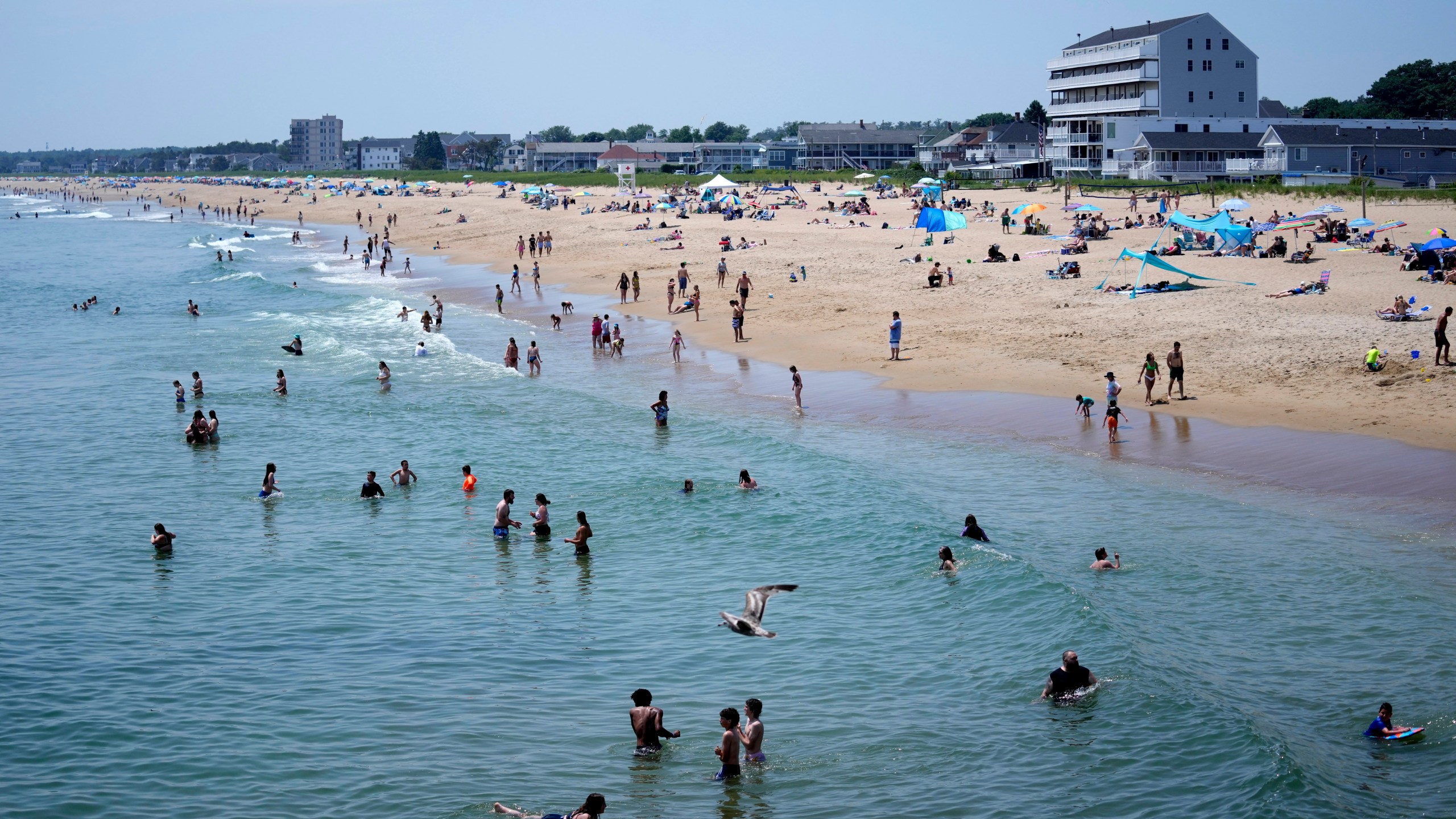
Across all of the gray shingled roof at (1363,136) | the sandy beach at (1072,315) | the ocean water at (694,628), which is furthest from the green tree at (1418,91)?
the ocean water at (694,628)

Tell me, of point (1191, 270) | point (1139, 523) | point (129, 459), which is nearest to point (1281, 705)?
point (1139, 523)

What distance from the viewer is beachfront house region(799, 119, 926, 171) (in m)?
139

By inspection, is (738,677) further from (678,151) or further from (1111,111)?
(678,151)

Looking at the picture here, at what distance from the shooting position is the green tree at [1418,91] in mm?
100562

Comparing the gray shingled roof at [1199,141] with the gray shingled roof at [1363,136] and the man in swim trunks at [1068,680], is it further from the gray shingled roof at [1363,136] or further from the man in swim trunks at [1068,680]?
the man in swim trunks at [1068,680]

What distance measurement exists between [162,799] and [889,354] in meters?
22.4

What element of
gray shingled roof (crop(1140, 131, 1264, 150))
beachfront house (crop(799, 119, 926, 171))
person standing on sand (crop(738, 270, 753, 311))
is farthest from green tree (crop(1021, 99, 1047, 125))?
person standing on sand (crop(738, 270, 753, 311))

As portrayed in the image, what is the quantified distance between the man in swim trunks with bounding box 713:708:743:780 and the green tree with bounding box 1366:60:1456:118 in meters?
111

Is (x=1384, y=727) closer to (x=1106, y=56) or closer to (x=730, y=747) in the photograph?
(x=730, y=747)

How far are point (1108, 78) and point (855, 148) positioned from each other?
5380 cm

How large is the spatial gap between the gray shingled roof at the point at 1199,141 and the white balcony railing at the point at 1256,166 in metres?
1.11

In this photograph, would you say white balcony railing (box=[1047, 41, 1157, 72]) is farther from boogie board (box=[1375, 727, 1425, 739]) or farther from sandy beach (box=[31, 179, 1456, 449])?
boogie board (box=[1375, 727, 1425, 739])

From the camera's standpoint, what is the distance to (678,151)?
165 meters

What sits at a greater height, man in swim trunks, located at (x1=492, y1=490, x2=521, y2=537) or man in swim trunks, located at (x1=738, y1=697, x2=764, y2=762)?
man in swim trunks, located at (x1=492, y1=490, x2=521, y2=537)
